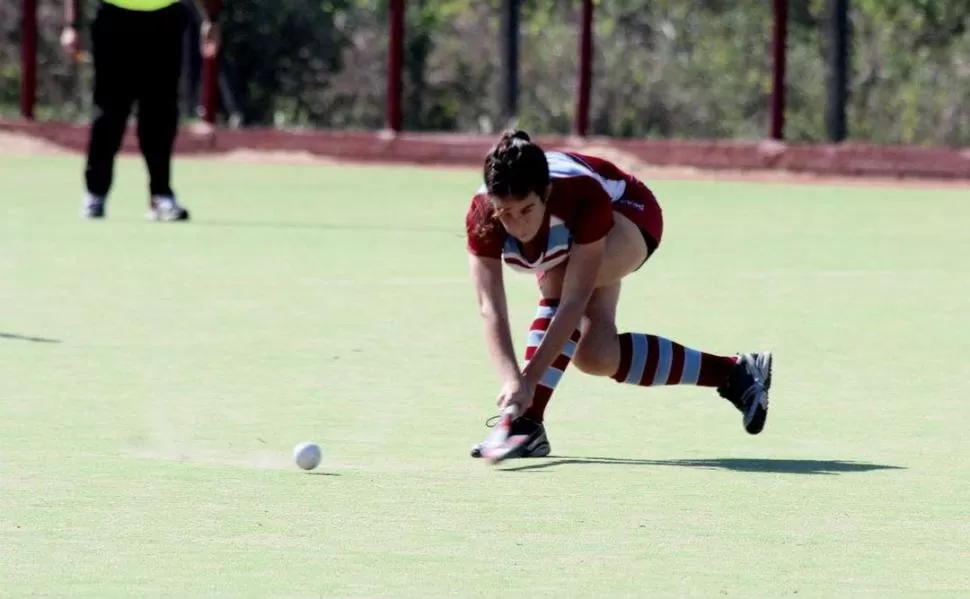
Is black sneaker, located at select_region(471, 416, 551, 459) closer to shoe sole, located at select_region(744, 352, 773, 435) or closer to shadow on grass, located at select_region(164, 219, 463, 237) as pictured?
shoe sole, located at select_region(744, 352, 773, 435)

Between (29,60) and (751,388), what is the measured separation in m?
17.6

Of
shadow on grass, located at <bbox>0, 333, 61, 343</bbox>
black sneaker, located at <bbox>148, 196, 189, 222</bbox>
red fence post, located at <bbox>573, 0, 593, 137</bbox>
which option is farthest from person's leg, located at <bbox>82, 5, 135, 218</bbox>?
red fence post, located at <bbox>573, 0, 593, 137</bbox>

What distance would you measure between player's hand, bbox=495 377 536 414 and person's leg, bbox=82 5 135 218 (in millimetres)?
9298

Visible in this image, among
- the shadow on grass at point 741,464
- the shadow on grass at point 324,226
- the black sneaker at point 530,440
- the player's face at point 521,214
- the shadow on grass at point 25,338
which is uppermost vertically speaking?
the player's face at point 521,214

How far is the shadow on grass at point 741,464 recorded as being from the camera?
23.6 feet

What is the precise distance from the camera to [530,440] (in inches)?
288

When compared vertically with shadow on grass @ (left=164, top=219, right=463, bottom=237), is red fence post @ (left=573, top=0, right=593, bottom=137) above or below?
above

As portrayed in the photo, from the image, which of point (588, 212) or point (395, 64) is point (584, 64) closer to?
point (395, 64)

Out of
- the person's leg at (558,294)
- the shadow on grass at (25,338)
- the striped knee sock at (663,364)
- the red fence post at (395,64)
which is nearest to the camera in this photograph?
the person's leg at (558,294)

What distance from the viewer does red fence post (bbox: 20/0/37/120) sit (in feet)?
79.6

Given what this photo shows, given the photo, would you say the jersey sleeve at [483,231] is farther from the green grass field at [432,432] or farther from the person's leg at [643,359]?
the green grass field at [432,432]

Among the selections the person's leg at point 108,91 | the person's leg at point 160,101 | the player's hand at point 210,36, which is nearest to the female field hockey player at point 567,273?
the person's leg at point 160,101

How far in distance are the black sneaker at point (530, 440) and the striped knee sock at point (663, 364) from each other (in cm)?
49

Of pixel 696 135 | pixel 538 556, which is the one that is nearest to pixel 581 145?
pixel 696 135
